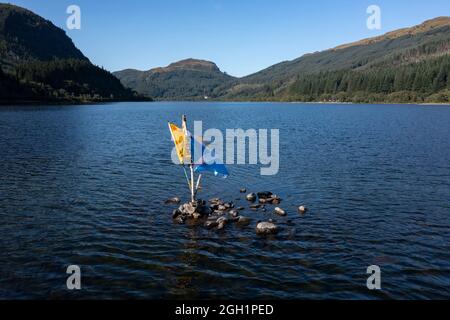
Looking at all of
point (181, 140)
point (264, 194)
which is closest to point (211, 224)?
point (181, 140)

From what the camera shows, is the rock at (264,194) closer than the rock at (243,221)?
No

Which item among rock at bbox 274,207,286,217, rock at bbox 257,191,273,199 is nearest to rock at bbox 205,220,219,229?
rock at bbox 274,207,286,217

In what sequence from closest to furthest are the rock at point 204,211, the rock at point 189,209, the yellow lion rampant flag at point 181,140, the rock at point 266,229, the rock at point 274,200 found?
the rock at point 266,229 < the rock at point 189,209 < the rock at point 204,211 < the yellow lion rampant flag at point 181,140 < the rock at point 274,200

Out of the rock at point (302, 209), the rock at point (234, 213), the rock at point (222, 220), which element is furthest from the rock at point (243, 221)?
the rock at point (302, 209)

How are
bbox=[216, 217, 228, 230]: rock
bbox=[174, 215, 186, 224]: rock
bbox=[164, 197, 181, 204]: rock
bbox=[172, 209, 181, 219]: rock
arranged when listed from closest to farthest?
bbox=[216, 217, 228, 230]: rock < bbox=[174, 215, 186, 224]: rock < bbox=[172, 209, 181, 219]: rock < bbox=[164, 197, 181, 204]: rock

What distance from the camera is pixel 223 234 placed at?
2948 centimetres

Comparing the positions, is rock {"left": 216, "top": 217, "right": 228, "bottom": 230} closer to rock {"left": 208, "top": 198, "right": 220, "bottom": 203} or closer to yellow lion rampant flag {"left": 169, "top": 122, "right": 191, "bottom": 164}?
rock {"left": 208, "top": 198, "right": 220, "bottom": 203}

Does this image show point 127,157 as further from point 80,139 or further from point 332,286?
point 332,286

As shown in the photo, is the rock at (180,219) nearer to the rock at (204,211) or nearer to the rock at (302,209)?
the rock at (204,211)

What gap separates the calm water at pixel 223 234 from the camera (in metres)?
21.7

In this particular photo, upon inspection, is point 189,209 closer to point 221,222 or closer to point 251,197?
point 221,222

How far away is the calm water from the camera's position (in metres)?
21.7

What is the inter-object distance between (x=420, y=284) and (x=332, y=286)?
5.08 m

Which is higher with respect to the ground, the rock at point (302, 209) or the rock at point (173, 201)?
the rock at point (173, 201)
